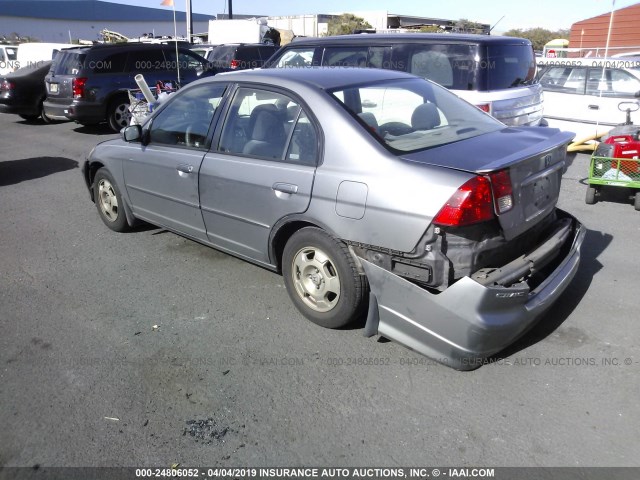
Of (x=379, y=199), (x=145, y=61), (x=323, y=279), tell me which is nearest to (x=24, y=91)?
(x=145, y=61)

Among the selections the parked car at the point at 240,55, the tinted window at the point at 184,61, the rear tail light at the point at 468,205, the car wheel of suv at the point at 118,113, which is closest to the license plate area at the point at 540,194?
the rear tail light at the point at 468,205

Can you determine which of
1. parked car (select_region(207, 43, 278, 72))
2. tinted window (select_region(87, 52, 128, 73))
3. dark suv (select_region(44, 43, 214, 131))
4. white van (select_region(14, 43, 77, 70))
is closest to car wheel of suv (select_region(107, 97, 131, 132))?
dark suv (select_region(44, 43, 214, 131))

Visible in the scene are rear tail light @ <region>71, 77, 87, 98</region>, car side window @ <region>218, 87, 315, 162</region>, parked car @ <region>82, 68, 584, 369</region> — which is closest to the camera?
parked car @ <region>82, 68, 584, 369</region>

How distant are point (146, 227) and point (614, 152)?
209 inches

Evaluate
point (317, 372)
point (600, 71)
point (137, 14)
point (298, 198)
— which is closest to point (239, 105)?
point (298, 198)

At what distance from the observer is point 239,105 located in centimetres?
416

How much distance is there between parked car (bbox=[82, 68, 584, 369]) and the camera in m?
3.02

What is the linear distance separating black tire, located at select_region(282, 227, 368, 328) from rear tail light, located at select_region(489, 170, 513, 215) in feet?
3.04

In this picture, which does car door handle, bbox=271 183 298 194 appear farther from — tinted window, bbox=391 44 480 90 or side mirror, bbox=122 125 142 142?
tinted window, bbox=391 44 480 90

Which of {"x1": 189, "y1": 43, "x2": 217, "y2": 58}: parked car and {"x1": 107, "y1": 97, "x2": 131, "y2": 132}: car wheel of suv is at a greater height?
{"x1": 189, "y1": 43, "x2": 217, "y2": 58}: parked car

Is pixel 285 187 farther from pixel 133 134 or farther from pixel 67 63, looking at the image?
pixel 67 63

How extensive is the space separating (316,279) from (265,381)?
78cm

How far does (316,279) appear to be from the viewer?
12.0 feet

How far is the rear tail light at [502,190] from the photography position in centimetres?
300
